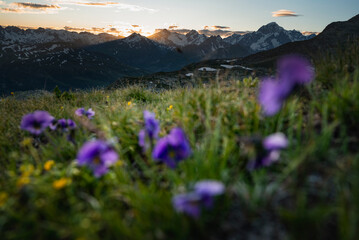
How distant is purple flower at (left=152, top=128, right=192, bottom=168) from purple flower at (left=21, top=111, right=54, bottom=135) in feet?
4.59

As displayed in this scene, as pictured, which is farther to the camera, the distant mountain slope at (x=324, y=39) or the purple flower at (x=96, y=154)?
the distant mountain slope at (x=324, y=39)

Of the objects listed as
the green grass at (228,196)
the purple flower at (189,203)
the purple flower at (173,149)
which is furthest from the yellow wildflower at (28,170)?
the purple flower at (189,203)

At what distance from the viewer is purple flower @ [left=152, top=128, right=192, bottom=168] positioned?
1.53 meters

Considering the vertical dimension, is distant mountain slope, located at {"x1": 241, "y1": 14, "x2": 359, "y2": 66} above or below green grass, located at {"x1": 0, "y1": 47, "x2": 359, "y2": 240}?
above

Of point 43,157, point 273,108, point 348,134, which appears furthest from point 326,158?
point 43,157

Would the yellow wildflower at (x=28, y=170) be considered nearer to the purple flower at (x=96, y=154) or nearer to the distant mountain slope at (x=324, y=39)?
the purple flower at (x=96, y=154)

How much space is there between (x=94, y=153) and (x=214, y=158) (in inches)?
34.7

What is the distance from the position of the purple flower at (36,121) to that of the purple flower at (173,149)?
55.0 inches

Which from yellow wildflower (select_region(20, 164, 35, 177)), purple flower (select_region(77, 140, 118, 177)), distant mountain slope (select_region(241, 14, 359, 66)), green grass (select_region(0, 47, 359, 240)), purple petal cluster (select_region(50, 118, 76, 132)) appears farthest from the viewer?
distant mountain slope (select_region(241, 14, 359, 66))

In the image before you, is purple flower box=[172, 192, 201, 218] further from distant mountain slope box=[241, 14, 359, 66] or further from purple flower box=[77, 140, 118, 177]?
distant mountain slope box=[241, 14, 359, 66]

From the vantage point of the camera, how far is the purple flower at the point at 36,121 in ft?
7.35

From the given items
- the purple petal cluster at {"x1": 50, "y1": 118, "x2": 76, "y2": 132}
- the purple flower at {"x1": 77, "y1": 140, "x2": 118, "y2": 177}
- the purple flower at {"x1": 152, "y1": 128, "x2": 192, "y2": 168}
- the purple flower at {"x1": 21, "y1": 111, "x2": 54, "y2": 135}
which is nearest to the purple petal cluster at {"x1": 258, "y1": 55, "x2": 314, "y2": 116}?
the purple flower at {"x1": 152, "y1": 128, "x2": 192, "y2": 168}

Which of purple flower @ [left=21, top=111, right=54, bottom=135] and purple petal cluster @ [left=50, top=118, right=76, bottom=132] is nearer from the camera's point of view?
purple flower @ [left=21, top=111, right=54, bottom=135]

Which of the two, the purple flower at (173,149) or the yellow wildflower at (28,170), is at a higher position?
the purple flower at (173,149)
